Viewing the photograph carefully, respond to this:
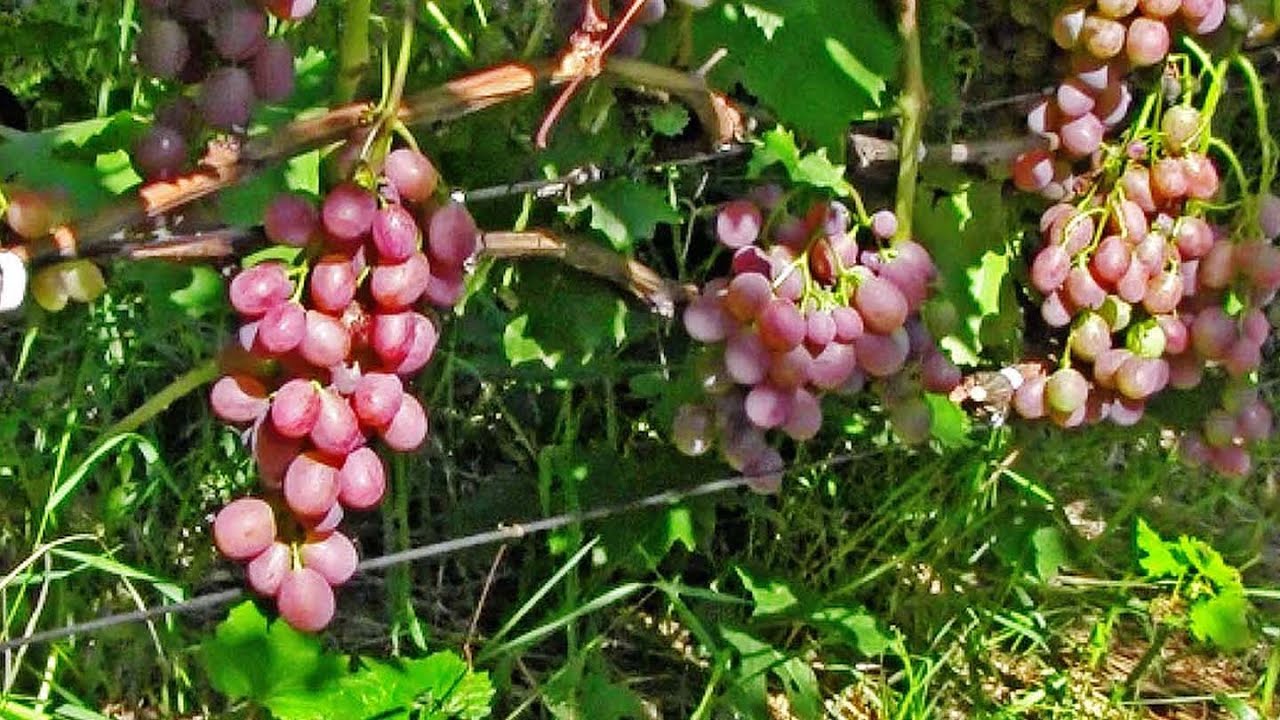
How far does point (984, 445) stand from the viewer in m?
1.76

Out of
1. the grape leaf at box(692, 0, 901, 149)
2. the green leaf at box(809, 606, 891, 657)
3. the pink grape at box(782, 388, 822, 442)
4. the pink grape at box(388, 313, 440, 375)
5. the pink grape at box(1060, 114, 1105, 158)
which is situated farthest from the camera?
the green leaf at box(809, 606, 891, 657)

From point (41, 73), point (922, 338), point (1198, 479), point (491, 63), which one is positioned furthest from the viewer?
point (1198, 479)

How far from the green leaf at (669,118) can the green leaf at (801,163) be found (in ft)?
0.22

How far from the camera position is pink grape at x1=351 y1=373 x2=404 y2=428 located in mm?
1108

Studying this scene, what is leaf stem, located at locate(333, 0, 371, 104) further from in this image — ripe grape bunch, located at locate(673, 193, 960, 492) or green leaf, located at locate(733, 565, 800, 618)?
green leaf, located at locate(733, 565, 800, 618)

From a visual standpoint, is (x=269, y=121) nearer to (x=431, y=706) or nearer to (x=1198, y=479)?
(x=431, y=706)

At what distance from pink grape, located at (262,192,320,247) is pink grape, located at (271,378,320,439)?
0.27 ft

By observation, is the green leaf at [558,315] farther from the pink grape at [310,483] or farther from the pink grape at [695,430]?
the pink grape at [310,483]

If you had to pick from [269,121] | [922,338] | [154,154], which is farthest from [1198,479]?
[154,154]

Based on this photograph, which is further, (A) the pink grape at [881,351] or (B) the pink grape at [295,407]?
(A) the pink grape at [881,351]

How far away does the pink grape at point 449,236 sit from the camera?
43.0 inches

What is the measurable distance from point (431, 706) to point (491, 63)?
0.48 metres

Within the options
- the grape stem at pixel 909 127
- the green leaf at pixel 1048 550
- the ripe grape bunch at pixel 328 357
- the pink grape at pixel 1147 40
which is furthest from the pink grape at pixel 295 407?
the green leaf at pixel 1048 550

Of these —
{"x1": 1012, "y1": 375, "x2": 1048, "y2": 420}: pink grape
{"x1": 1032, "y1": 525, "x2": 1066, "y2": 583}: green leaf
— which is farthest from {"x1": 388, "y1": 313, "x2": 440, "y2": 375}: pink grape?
{"x1": 1032, "y1": 525, "x2": 1066, "y2": 583}: green leaf
